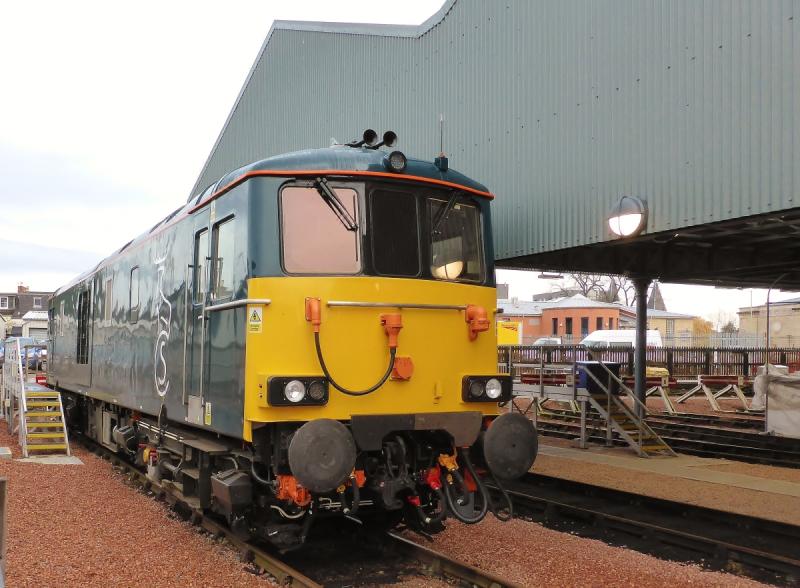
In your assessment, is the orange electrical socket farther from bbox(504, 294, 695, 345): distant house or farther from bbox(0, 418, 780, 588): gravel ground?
bbox(504, 294, 695, 345): distant house

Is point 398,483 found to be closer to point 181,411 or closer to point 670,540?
point 181,411

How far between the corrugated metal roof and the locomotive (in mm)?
3547

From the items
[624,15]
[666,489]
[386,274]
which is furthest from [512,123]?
[386,274]

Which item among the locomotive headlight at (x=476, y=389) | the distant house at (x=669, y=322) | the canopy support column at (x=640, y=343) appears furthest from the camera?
the distant house at (x=669, y=322)

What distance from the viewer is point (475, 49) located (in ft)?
43.3

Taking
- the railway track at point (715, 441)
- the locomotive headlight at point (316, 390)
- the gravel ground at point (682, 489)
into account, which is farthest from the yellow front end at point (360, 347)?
the railway track at point (715, 441)

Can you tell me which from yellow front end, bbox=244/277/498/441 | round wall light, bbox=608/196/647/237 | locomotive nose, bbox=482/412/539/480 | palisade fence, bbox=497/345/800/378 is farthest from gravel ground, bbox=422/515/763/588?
palisade fence, bbox=497/345/800/378

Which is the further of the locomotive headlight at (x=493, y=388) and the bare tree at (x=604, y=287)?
the bare tree at (x=604, y=287)

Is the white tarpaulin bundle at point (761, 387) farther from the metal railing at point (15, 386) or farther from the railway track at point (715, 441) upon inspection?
the metal railing at point (15, 386)

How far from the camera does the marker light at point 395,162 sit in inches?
261

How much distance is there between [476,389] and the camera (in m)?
6.79

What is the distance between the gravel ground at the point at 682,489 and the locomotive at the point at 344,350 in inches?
172

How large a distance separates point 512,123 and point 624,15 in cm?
253

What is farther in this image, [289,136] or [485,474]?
[289,136]
